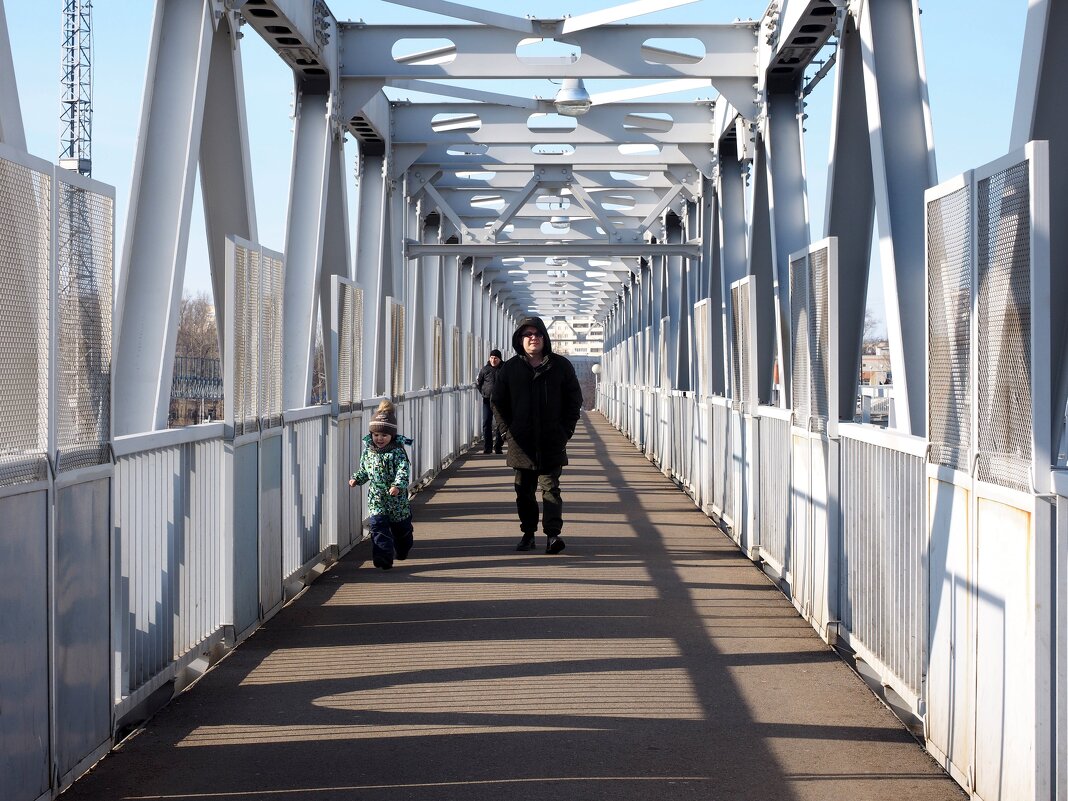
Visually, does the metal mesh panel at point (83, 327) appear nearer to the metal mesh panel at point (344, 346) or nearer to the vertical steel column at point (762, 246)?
the metal mesh panel at point (344, 346)

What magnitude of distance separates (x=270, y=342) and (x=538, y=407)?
9.67 ft

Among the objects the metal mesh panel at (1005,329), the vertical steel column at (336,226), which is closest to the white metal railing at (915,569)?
the metal mesh panel at (1005,329)

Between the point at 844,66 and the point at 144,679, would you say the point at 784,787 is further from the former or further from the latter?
the point at 844,66

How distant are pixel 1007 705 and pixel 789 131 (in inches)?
343

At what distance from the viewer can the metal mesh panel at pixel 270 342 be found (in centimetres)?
800

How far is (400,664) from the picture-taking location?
264 inches

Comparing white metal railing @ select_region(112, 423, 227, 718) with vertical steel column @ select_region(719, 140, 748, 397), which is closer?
white metal railing @ select_region(112, 423, 227, 718)

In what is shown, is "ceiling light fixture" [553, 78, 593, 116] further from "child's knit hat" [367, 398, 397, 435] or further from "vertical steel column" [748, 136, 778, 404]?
"child's knit hat" [367, 398, 397, 435]

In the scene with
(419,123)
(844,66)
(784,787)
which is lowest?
(784,787)

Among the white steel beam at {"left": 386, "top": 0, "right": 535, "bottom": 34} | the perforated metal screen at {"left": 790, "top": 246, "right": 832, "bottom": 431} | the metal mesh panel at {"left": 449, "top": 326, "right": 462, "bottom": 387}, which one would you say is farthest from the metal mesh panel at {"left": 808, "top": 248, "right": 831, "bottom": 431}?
the metal mesh panel at {"left": 449, "top": 326, "right": 462, "bottom": 387}

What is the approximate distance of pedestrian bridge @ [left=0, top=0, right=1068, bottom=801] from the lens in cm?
438

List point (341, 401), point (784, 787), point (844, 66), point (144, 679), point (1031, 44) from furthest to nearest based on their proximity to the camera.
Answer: point (341, 401) → point (844, 66) → point (144, 679) → point (1031, 44) → point (784, 787)

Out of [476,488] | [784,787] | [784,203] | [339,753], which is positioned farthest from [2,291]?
[476,488]

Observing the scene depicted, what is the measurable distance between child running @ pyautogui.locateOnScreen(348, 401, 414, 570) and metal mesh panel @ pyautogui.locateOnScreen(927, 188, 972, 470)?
16.9ft
